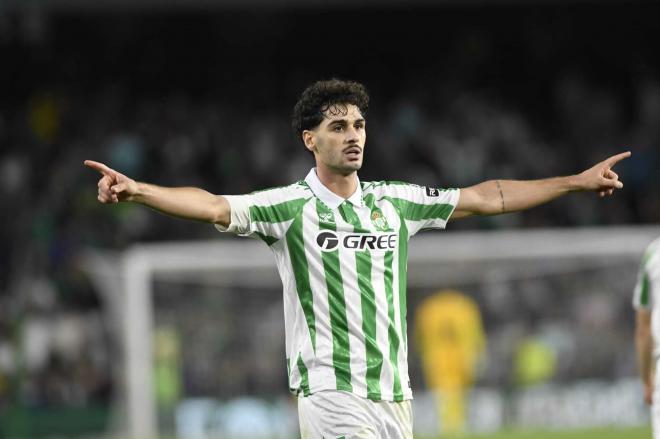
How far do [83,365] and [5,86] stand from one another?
23.3ft

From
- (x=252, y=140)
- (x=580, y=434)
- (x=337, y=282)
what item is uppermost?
(x=252, y=140)

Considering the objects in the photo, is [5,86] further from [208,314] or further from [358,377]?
[358,377]

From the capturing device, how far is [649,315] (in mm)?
7707

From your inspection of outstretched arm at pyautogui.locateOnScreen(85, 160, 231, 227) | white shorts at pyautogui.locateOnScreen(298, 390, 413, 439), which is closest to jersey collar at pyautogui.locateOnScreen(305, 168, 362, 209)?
outstretched arm at pyautogui.locateOnScreen(85, 160, 231, 227)

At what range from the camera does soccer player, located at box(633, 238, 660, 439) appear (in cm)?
754

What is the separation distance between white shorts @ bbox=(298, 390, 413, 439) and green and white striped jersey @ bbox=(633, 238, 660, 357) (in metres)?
1.83

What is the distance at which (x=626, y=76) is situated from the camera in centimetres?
2398

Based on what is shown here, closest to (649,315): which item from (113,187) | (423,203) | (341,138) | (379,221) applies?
(423,203)

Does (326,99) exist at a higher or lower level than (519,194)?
higher

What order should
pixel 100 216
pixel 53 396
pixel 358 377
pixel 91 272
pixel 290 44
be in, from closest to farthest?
pixel 358 377 → pixel 53 396 → pixel 91 272 → pixel 100 216 → pixel 290 44

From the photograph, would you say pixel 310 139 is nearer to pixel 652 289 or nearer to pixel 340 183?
pixel 340 183

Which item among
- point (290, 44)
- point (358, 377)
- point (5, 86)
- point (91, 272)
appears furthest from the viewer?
point (290, 44)

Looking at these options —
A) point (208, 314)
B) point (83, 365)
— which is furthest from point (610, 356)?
point (83, 365)

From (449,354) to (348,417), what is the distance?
428 inches
